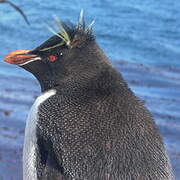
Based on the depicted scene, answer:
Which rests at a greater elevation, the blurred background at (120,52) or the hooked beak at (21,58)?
the hooked beak at (21,58)

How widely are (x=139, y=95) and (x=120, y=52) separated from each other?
147 centimetres

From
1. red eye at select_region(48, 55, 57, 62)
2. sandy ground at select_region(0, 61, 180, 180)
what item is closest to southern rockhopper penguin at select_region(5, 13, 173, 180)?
red eye at select_region(48, 55, 57, 62)

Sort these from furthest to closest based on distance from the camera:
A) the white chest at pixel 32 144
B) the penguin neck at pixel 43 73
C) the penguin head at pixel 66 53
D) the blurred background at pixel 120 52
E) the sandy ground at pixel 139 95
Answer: the blurred background at pixel 120 52
the sandy ground at pixel 139 95
the penguin neck at pixel 43 73
the penguin head at pixel 66 53
the white chest at pixel 32 144

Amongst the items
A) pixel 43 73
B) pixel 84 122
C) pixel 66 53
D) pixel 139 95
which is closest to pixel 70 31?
pixel 66 53

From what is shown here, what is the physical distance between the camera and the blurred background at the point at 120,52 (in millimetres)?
5367

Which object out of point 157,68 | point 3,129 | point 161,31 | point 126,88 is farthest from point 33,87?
point 126,88

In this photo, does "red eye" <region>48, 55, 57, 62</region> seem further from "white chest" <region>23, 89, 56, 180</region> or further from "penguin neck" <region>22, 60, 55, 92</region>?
"white chest" <region>23, 89, 56, 180</region>

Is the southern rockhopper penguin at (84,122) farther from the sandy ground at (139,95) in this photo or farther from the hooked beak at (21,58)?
the sandy ground at (139,95)

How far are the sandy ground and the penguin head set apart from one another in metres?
1.48

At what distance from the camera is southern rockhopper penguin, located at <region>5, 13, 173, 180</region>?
271cm

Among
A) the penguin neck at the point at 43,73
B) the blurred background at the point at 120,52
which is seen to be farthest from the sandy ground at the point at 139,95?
the penguin neck at the point at 43,73

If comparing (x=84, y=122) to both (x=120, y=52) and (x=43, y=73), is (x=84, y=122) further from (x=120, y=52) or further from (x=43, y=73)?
(x=120, y=52)

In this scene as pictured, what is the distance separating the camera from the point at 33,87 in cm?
638

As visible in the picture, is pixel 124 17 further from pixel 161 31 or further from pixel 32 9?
pixel 32 9
